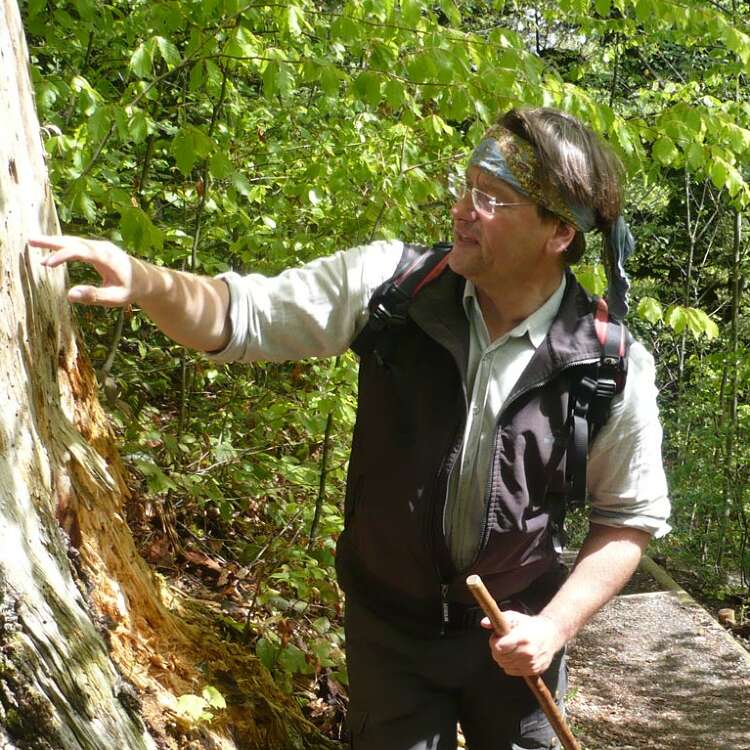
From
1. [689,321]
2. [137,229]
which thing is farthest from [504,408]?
[689,321]

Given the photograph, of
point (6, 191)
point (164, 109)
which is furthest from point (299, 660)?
point (164, 109)

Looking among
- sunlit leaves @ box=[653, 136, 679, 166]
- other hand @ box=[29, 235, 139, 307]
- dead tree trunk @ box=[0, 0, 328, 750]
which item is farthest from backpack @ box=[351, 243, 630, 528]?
sunlit leaves @ box=[653, 136, 679, 166]

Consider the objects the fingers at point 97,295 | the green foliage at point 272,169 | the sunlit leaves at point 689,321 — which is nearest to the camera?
the fingers at point 97,295

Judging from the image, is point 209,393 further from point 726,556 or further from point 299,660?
point 726,556

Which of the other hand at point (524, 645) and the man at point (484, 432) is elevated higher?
the man at point (484, 432)

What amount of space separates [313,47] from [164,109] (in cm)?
83

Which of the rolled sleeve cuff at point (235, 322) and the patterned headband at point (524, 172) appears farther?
the patterned headband at point (524, 172)

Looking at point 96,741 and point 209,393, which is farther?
point 209,393

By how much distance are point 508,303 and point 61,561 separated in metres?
1.34

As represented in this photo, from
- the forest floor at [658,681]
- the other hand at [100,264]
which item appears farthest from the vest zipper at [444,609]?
the forest floor at [658,681]

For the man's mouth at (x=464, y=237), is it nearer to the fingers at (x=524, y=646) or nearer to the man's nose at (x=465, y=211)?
the man's nose at (x=465, y=211)

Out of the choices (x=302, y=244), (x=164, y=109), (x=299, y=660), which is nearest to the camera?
(x=299, y=660)

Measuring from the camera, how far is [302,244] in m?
4.28

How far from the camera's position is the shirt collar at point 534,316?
2.48m
